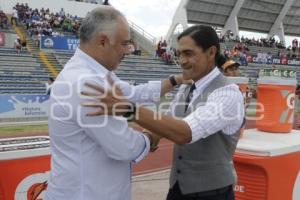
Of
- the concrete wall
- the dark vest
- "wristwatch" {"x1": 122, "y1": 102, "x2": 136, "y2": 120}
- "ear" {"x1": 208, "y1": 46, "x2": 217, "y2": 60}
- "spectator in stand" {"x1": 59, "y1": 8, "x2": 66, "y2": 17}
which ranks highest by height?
the concrete wall

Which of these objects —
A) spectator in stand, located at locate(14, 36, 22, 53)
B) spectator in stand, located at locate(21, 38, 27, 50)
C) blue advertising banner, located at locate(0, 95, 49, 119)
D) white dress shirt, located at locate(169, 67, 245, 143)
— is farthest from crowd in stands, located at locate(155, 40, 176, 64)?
white dress shirt, located at locate(169, 67, 245, 143)

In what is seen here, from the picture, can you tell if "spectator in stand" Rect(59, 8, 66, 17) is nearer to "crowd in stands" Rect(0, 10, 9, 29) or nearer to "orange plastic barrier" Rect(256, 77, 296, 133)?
"crowd in stands" Rect(0, 10, 9, 29)

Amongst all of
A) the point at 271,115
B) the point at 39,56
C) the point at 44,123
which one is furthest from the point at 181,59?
the point at 39,56

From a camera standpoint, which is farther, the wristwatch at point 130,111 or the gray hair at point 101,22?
the gray hair at point 101,22

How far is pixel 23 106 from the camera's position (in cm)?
1374

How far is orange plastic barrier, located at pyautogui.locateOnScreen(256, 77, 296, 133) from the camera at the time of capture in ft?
13.4

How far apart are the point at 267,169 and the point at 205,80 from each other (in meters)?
1.19

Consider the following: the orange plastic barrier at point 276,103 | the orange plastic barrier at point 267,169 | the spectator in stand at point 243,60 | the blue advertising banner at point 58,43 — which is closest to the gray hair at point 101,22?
the orange plastic barrier at point 267,169

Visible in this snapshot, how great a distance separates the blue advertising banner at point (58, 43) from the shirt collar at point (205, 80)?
769 inches

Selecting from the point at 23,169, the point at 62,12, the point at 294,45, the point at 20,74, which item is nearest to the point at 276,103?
the point at 23,169

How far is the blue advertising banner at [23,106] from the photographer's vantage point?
43.8 ft

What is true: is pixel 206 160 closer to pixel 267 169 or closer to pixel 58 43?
pixel 267 169

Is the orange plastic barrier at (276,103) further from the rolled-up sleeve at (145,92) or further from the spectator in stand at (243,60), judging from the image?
the spectator in stand at (243,60)

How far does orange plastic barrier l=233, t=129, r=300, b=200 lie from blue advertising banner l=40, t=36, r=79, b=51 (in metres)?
18.8
